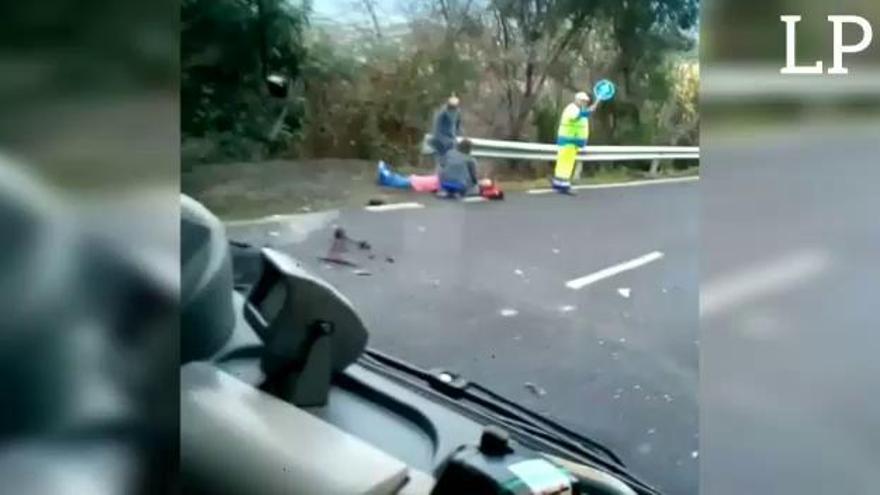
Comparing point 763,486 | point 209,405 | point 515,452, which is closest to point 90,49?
point 209,405

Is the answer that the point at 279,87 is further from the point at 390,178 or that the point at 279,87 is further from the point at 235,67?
the point at 390,178

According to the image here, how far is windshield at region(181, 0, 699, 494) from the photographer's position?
1796mm

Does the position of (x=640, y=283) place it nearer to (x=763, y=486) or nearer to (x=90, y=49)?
(x=763, y=486)

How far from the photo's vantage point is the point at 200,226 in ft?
5.93

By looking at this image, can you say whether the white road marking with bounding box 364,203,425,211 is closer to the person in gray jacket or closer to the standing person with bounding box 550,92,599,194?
the person in gray jacket

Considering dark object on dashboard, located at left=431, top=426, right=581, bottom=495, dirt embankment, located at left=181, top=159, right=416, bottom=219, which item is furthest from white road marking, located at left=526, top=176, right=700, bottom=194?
dark object on dashboard, located at left=431, top=426, right=581, bottom=495

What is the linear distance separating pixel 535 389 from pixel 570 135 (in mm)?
440

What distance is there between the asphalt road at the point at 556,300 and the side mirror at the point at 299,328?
30mm

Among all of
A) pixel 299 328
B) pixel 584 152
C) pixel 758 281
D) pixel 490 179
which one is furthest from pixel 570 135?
pixel 299 328

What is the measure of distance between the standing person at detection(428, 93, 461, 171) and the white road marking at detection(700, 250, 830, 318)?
51 cm

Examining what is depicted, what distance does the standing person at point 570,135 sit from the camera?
1824mm

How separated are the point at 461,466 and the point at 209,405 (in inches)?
17.2

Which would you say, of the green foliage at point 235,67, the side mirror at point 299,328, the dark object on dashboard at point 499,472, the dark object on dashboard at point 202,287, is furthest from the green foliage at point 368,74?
the dark object on dashboard at point 499,472

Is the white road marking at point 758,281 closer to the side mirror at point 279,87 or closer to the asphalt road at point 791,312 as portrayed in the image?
the asphalt road at point 791,312
